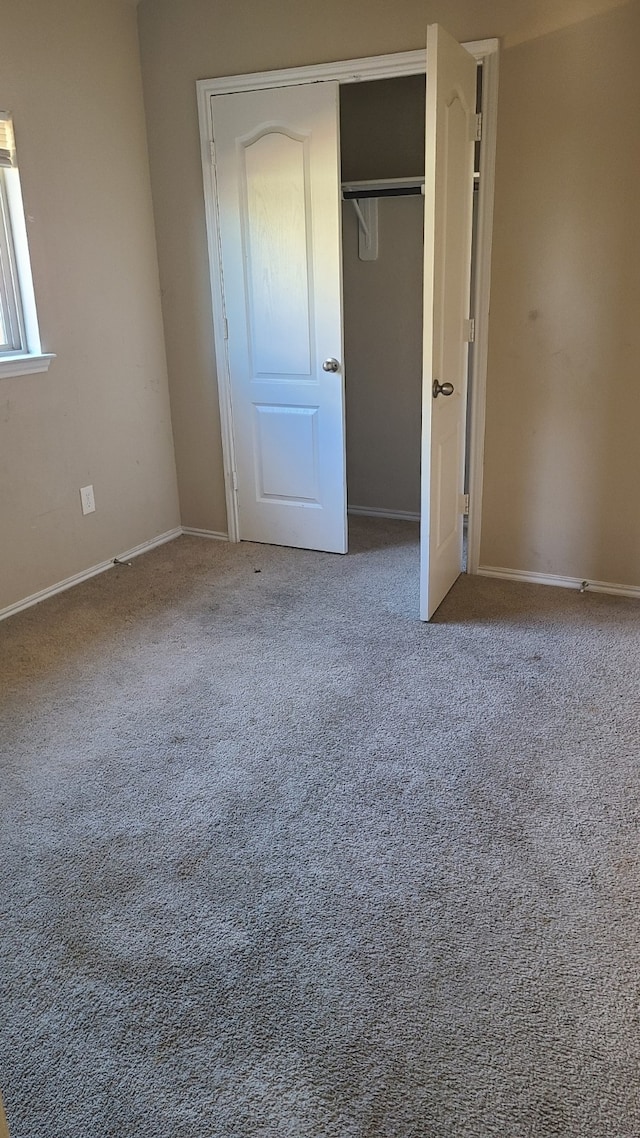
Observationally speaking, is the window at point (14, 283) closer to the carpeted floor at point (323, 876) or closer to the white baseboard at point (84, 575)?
the white baseboard at point (84, 575)

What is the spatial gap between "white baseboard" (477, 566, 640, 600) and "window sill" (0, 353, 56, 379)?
2137 mm

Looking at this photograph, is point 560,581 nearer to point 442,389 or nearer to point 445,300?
point 442,389

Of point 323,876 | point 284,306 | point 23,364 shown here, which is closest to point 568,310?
point 284,306

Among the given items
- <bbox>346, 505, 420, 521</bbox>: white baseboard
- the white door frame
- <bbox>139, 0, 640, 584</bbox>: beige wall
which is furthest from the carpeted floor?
<bbox>346, 505, 420, 521</bbox>: white baseboard

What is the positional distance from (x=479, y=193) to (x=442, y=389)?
892mm

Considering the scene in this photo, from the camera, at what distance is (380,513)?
16.0ft

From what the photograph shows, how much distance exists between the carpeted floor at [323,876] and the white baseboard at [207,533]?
1132 millimetres

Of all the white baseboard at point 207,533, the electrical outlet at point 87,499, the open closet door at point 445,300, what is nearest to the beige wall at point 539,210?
the open closet door at point 445,300

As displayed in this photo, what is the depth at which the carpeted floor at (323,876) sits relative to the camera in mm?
1520

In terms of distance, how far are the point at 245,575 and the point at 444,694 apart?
4.73 feet

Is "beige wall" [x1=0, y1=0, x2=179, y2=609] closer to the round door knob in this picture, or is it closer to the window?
the window

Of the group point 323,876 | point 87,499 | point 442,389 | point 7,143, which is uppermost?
point 7,143

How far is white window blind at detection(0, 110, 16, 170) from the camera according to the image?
3301mm

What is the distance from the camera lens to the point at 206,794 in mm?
2367
